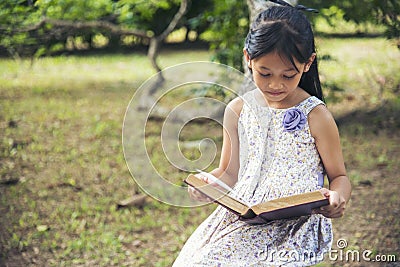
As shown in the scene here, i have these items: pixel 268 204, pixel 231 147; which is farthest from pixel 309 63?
pixel 268 204

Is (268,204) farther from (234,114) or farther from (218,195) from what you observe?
(234,114)

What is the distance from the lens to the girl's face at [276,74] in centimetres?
231

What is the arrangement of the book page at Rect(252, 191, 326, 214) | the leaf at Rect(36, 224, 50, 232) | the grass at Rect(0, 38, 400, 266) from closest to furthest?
the book page at Rect(252, 191, 326, 214)
the grass at Rect(0, 38, 400, 266)
the leaf at Rect(36, 224, 50, 232)

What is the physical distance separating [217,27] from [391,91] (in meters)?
2.47

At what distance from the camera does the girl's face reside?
2.31 metres

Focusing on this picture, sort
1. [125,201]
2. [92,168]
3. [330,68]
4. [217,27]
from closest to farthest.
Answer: [125,201] < [92,168] < [217,27] < [330,68]

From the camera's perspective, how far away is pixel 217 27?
673cm

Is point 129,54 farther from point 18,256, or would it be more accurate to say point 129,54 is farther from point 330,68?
point 18,256

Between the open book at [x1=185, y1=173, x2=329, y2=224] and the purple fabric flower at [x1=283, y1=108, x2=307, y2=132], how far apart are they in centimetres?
31

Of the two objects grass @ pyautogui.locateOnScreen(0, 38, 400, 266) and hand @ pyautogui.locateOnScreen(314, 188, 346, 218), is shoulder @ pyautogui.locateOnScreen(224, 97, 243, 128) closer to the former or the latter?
hand @ pyautogui.locateOnScreen(314, 188, 346, 218)

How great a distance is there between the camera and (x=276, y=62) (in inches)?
90.7

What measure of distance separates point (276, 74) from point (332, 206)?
48 cm

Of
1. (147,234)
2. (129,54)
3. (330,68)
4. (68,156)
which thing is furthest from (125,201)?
(129,54)

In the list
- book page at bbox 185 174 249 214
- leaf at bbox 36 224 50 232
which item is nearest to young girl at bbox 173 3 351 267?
book page at bbox 185 174 249 214
